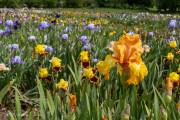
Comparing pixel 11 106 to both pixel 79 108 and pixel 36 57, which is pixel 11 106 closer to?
pixel 36 57

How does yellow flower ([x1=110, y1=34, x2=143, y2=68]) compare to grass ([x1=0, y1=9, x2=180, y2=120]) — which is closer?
yellow flower ([x1=110, y1=34, x2=143, y2=68])

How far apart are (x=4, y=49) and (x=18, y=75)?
0.84 metres

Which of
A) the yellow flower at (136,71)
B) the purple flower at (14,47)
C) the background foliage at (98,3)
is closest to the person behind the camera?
the yellow flower at (136,71)

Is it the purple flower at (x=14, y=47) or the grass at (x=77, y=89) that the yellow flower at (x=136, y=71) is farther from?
the purple flower at (x=14, y=47)

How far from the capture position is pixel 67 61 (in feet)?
15.9

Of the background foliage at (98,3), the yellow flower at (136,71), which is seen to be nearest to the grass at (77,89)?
the yellow flower at (136,71)

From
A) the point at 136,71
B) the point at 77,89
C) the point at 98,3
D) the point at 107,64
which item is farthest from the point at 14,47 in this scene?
the point at 98,3

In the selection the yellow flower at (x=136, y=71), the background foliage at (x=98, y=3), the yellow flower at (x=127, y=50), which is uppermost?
the yellow flower at (x=127, y=50)

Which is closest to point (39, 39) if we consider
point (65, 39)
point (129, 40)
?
point (65, 39)

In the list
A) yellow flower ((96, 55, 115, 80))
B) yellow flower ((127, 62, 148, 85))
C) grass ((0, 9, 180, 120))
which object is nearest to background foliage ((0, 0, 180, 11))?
grass ((0, 9, 180, 120))

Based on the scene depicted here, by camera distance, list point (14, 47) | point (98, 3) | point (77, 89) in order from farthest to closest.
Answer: point (98, 3), point (14, 47), point (77, 89)

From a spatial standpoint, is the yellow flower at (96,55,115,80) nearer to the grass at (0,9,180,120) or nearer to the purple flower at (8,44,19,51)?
the grass at (0,9,180,120)

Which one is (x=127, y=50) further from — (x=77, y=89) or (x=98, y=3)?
(x=98, y=3)

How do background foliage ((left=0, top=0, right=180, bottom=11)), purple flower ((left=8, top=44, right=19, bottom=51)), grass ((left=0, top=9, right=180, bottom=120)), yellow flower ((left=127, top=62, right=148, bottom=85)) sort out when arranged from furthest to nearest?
background foliage ((left=0, top=0, right=180, bottom=11)) < purple flower ((left=8, top=44, right=19, bottom=51)) < grass ((left=0, top=9, right=180, bottom=120)) < yellow flower ((left=127, top=62, right=148, bottom=85))
